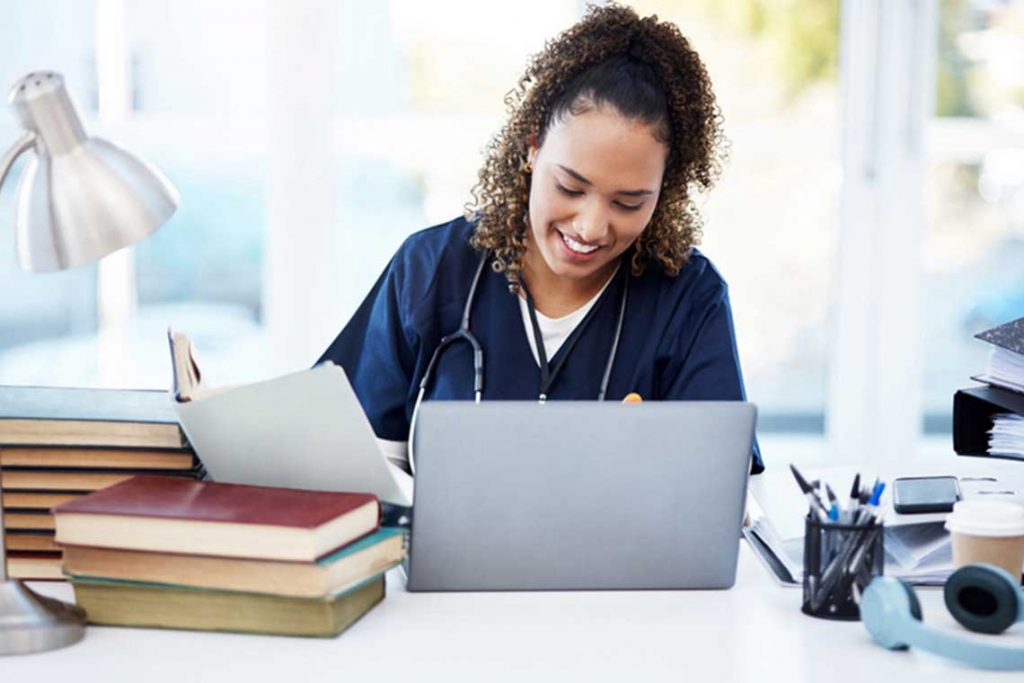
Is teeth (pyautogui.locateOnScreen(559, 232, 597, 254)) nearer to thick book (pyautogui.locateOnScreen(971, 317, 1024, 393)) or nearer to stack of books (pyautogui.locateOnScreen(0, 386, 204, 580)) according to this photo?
thick book (pyautogui.locateOnScreen(971, 317, 1024, 393))

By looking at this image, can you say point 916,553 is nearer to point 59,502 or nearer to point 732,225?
point 59,502

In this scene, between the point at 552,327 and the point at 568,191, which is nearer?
the point at 568,191

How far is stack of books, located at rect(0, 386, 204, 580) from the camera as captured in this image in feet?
4.29

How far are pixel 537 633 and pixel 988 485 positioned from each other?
1.93 ft

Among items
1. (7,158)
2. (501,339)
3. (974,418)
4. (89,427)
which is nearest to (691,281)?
(501,339)

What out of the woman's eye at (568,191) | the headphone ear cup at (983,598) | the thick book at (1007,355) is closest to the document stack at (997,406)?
the thick book at (1007,355)

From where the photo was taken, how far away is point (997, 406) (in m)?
1.49

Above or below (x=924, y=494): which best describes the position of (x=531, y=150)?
above

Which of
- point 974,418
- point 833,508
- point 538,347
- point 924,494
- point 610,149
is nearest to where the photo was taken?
point 833,508

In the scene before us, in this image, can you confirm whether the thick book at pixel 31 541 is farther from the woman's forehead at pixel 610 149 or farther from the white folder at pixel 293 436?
the woman's forehead at pixel 610 149

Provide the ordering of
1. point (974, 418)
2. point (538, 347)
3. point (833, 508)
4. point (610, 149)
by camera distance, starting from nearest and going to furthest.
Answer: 1. point (833, 508)
2. point (974, 418)
3. point (610, 149)
4. point (538, 347)

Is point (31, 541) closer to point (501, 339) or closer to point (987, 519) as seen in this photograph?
point (501, 339)

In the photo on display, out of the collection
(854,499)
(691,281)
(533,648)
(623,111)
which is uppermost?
(623,111)

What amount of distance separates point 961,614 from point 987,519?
0.11 meters
